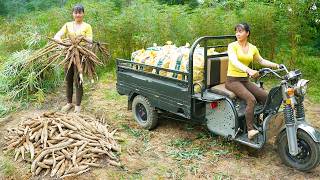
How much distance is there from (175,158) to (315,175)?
→ 174 cm

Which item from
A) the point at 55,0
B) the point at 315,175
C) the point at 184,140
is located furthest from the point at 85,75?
the point at 55,0

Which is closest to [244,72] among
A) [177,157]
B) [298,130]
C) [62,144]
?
[298,130]

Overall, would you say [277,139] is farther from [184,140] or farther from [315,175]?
[184,140]

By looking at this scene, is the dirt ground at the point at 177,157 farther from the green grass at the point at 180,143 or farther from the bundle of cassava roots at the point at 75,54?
the bundle of cassava roots at the point at 75,54

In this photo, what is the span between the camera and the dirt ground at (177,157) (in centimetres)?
468

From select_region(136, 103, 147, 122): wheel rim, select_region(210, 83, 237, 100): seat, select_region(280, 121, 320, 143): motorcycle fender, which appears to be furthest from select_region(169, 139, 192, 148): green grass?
select_region(280, 121, 320, 143): motorcycle fender

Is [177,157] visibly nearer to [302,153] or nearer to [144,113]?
[144,113]

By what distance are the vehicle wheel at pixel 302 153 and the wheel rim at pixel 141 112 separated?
7.47 ft

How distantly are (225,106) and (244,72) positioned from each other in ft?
1.65

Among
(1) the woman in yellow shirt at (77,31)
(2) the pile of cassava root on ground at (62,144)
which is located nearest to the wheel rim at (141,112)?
(2) the pile of cassava root on ground at (62,144)

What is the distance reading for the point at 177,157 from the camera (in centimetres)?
520

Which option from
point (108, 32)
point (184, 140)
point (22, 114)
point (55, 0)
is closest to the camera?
point (184, 140)

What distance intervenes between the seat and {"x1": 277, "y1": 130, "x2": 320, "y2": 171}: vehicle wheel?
776 millimetres

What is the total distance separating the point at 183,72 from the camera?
5.25 meters
